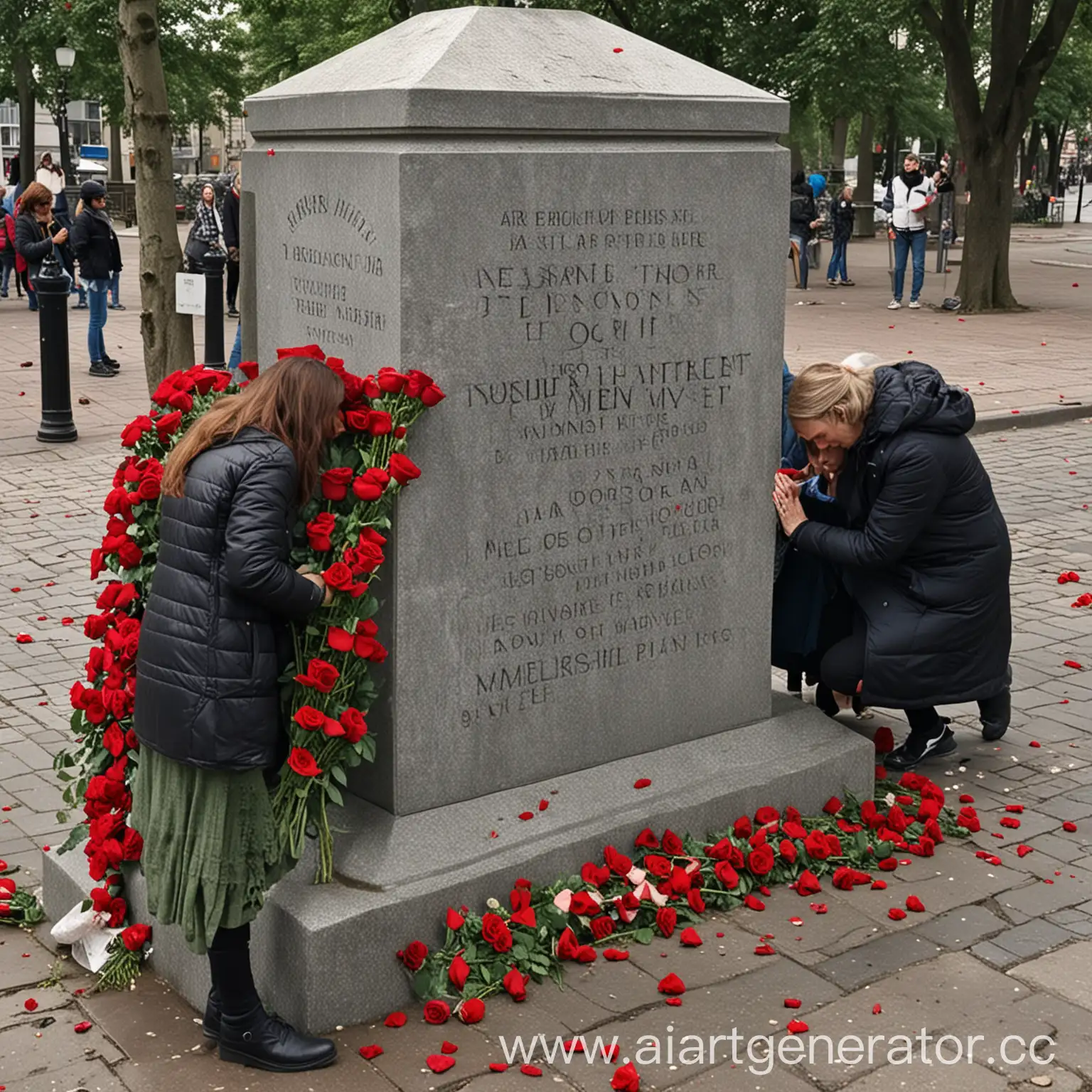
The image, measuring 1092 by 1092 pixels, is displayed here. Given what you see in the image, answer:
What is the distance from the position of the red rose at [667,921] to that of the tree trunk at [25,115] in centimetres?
3935

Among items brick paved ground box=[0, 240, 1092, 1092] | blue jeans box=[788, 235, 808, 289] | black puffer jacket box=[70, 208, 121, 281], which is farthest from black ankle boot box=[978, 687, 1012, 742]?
blue jeans box=[788, 235, 808, 289]

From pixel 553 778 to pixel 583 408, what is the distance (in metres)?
1.08

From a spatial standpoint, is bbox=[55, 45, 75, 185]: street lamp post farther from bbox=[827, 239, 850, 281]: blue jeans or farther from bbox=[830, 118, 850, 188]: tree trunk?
bbox=[830, 118, 850, 188]: tree trunk

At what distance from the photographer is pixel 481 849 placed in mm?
4312

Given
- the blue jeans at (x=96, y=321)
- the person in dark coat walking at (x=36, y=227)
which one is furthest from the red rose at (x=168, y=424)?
the person in dark coat walking at (x=36, y=227)

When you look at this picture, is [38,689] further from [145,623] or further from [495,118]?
[495,118]

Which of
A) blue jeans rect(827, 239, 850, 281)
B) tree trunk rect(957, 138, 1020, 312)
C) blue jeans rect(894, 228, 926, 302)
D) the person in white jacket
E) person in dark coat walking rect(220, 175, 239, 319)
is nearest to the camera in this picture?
person in dark coat walking rect(220, 175, 239, 319)

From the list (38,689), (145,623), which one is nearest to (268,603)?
(145,623)

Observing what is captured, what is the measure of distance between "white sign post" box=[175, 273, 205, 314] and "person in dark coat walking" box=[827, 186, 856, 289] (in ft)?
50.2

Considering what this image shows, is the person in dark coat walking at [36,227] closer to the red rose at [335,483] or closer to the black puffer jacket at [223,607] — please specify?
the red rose at [335,483]

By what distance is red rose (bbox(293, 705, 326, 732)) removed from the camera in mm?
3785

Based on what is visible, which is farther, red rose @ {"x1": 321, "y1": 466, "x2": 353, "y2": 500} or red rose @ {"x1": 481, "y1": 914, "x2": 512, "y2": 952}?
red rose @ {"x1": 481, "y1": 914, "x2": 512, "y2": 952}

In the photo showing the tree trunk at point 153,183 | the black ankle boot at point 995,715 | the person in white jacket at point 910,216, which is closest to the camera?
the black ankle boot at point 995,715

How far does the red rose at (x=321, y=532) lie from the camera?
3926mm
